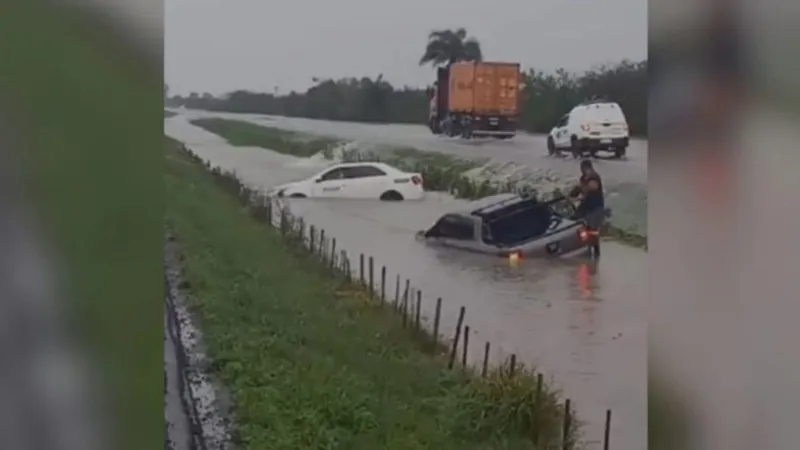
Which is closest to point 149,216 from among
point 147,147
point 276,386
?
point 147,147

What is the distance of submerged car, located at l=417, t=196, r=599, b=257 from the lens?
5.97 ft

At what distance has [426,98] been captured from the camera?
5.97 ft

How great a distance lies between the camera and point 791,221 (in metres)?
1.82

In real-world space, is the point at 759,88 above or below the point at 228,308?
above

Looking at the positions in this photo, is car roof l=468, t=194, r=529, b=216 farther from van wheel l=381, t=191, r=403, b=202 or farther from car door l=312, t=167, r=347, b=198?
car door l=312, t=167, r=347, b=198

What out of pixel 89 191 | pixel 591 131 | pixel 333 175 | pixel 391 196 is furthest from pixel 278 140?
pixel 591 131

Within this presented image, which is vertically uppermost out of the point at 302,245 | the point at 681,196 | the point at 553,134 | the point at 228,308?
the point at 553,134

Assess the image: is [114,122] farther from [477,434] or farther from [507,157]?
[477,434]

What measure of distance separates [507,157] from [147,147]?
2.52 feet

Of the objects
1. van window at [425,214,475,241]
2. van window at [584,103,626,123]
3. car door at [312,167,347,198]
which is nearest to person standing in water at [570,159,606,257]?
van window at [584,103,626,123]

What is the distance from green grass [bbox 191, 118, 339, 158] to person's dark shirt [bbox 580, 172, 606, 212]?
0.55 meters

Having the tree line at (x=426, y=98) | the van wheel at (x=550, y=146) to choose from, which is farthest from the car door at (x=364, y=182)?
the van wheel at (x=550, y=146)

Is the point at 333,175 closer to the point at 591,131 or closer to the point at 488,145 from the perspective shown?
the point at 488,145

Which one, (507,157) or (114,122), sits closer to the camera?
(114,122)
